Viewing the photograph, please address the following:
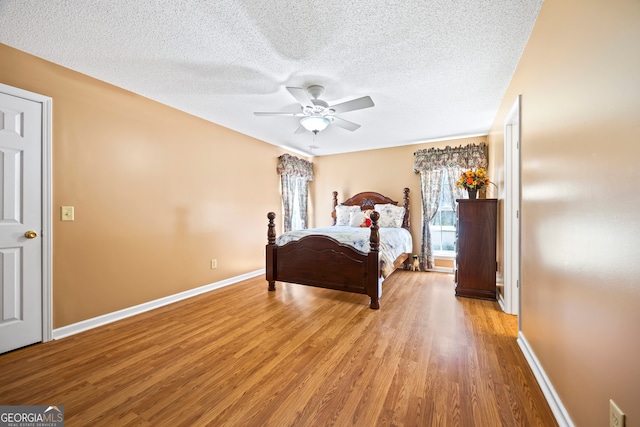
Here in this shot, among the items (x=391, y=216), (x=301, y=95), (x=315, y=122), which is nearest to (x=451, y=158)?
(x=391, y=216)

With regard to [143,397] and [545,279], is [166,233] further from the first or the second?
[545,279]

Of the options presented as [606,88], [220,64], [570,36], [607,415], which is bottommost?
[607,415]

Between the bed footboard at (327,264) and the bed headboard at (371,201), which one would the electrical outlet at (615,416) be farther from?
the bed headboard at (371,201)

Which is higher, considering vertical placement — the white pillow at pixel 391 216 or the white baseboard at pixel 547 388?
the white pillow at pixel 391 216

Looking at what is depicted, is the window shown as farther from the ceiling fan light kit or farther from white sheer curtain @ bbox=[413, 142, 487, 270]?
the ceiling fan light kit

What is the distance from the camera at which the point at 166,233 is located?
3.12 meters

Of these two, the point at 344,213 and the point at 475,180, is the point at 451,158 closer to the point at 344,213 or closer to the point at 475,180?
the point at 475,180

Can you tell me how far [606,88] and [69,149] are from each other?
369 centimetres

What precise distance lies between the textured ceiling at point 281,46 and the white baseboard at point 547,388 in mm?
2338

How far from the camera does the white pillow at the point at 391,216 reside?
477 centimetres

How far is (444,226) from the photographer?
4766mm

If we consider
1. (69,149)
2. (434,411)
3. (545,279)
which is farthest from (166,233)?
(545,279)

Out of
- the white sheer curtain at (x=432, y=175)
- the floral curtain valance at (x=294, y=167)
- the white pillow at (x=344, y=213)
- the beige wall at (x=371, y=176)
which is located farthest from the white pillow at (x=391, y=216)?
the floral curtain valance at (x=294, y=167)

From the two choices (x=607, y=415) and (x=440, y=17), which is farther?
(x=440, y=17)
